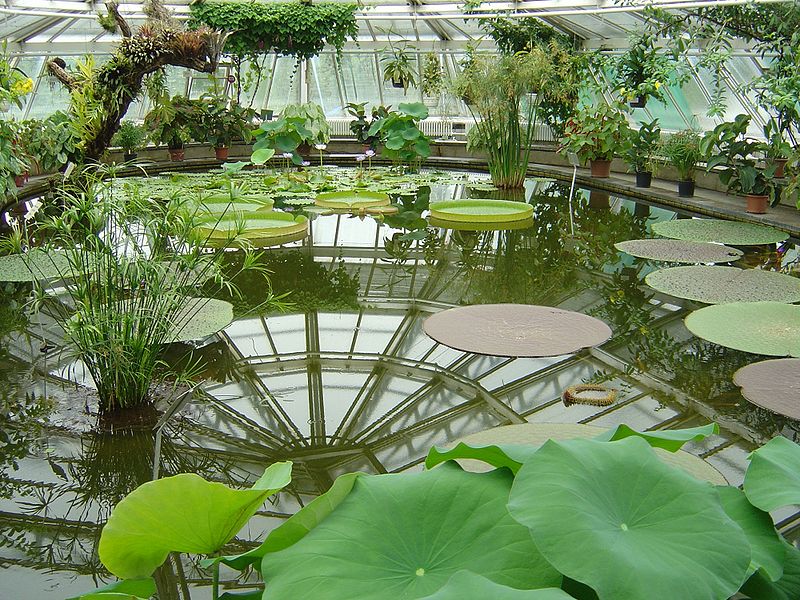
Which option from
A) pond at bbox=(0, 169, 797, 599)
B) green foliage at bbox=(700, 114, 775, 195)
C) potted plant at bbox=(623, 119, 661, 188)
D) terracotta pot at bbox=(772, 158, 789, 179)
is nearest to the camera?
pond at bbox=(0, 169, 797, 599)

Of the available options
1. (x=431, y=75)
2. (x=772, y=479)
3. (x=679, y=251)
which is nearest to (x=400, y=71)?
(x=431, y=75)

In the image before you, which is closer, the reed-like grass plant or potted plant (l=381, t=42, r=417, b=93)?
the reed-like grass plant

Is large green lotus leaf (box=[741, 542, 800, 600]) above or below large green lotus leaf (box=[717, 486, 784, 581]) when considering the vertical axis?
below

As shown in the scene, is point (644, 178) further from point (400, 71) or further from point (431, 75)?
point (400, 71)

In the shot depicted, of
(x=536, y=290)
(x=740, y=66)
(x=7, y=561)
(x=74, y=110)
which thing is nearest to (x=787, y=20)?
(x=740, y=66)

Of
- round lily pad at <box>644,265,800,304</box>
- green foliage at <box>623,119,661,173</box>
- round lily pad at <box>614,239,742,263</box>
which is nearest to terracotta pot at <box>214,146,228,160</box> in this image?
green foliage at <box>623,119,661,173</box>

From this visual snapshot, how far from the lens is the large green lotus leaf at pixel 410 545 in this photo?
1.46 meters

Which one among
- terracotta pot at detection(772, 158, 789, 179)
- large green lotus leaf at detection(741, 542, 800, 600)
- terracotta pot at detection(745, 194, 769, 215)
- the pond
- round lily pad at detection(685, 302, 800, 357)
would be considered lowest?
the pond

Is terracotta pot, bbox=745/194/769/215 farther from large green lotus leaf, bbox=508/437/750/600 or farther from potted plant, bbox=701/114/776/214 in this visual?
large green lotus leaf, bbox=508/437/750/600

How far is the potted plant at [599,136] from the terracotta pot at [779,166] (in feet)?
7.35

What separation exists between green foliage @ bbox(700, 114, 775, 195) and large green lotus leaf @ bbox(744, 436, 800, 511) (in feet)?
27.6

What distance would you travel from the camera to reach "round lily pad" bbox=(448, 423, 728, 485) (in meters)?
3.28

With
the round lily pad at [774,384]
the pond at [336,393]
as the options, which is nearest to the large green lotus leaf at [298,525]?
the pond at [336,393]

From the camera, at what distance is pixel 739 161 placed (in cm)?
980
